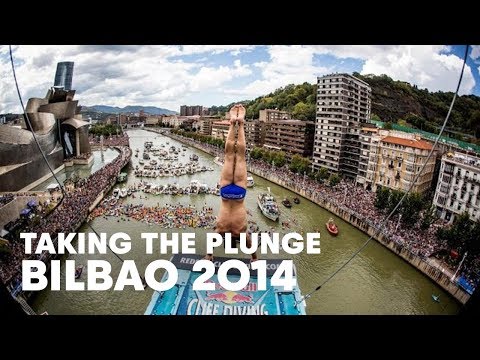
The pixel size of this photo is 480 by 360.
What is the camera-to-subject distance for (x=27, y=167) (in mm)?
16188

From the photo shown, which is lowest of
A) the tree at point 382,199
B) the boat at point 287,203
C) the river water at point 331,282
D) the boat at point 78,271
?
the river water at point 331,282

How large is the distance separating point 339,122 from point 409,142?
6.06 metres

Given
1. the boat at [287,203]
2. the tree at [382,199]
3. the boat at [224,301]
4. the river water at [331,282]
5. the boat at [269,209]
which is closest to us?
the boat at [224,301]

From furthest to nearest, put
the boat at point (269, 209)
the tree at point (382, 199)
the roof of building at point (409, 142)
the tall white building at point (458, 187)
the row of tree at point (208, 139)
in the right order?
the row of tree at point (208, 139) < the roof of building at point (409, 142) < the boat at point (269, 209) < the tree at point (382, 199) < the tall white building at point (458, 187)

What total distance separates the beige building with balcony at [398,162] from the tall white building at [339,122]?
193 centimetres

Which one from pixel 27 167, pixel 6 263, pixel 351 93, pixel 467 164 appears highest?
pixel 351 93

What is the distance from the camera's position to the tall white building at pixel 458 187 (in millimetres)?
11922

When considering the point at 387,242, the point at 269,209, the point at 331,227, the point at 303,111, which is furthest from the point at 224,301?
the point at 303,111

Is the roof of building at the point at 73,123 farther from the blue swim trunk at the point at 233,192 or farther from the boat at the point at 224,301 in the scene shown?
the blue swim trunk at the point at 233,192

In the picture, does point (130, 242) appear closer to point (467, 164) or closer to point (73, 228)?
point (73, 228)

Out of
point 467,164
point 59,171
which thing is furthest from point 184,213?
point 59,171

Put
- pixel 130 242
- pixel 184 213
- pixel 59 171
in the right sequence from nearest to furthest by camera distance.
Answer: pixel 130 242 < pixel 184 213 < pixel 59 171

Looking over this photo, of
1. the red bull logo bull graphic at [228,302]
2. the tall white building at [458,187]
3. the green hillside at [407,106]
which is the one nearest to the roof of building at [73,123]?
the green hillside at [407,106]

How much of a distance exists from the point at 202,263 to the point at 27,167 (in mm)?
12143
